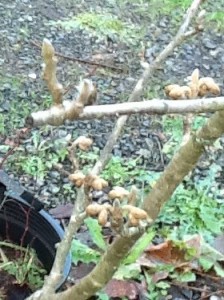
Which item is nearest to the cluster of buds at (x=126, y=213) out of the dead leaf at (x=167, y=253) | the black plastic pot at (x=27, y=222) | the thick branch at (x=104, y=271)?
the thick branch at (x=104, y=271)

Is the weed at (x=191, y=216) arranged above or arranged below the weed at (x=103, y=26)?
below

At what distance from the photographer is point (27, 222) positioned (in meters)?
1.90

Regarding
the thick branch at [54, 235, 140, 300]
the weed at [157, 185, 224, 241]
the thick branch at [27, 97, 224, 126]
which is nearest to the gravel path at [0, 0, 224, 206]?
the weed at [157, 185, 224, 241]

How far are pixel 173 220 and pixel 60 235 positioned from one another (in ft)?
1.64

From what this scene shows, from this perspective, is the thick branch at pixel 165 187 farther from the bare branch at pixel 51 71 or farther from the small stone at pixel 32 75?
the small stone at pixel 32 75

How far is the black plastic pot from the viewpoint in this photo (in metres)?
1.87

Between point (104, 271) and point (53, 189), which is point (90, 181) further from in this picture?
point (53, 189)

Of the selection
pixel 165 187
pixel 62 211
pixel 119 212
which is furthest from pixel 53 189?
pixel 119 212

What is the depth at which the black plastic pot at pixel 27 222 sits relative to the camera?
73.6 inches

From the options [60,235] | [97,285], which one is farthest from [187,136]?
[60,235]

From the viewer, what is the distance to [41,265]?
6.41ft

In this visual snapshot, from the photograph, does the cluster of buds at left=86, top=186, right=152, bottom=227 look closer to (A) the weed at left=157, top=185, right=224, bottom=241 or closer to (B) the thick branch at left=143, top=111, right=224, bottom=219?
(B) the thick branch at left=143, top=111, right=224, bottom=219

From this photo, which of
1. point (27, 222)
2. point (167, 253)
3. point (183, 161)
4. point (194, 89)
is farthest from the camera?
point (167, 253)

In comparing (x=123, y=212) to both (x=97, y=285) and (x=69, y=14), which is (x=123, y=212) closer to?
(x=97, y=285)
